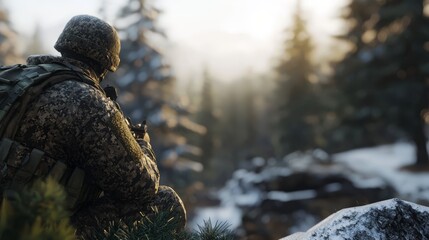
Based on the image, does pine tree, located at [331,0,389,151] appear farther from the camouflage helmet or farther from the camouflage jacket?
the camouflage jacket

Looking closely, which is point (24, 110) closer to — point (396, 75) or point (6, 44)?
point (396, 75)

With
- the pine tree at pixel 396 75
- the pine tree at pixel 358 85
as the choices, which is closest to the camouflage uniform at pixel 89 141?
the pine tree at pixel 396 75

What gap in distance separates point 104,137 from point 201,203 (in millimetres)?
31170

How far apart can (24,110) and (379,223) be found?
2.23 metres

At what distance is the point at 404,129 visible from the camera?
19734 millimetres

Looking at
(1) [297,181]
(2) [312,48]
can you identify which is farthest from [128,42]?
(2) [312,48]

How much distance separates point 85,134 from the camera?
2914 millimetres

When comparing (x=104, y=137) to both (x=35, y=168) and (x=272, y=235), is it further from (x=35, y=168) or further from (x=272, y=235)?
(x=272, y=235)

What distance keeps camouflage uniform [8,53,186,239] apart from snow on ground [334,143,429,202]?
15898 millimetres

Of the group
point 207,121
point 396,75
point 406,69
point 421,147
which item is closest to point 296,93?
point 396,75

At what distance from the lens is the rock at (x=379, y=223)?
2.49 m

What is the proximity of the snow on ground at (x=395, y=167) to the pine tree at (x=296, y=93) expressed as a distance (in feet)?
16.0

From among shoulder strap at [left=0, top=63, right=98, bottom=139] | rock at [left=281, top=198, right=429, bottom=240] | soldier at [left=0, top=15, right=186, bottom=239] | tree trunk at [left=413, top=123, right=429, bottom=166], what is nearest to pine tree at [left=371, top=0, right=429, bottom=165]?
tree trunk at [left=413, top=123, right=429, bottom=166]

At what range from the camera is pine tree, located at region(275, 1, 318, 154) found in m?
30.7
